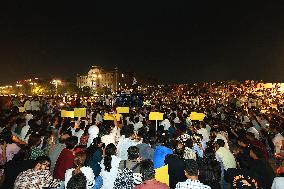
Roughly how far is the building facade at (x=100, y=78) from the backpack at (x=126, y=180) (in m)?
114

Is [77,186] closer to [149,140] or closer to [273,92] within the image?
[149,140]

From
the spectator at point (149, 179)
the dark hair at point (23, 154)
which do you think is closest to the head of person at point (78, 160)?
the spectator at point (149, 179)

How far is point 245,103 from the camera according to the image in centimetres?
2744

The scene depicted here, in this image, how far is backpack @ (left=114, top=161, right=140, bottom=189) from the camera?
6.12 metres

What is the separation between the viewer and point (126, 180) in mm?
6129

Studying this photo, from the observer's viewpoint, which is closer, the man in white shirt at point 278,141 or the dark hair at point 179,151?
the dark hair at point 179,151

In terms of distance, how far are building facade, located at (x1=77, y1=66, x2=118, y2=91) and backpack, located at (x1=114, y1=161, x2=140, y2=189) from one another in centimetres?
11370

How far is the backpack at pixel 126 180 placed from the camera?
6.12m

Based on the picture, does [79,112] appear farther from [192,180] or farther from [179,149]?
[192,180]

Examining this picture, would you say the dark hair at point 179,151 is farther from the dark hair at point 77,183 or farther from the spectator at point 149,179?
the dark hair at point 77,183

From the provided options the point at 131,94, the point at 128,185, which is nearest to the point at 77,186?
the point at 128,185

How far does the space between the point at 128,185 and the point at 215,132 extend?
533cm

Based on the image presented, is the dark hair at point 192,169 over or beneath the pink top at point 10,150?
over

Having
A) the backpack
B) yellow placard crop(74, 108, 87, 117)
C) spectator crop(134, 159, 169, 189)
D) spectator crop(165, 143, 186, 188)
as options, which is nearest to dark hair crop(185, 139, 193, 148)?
spectator crop(165, 143, 186, 188)
